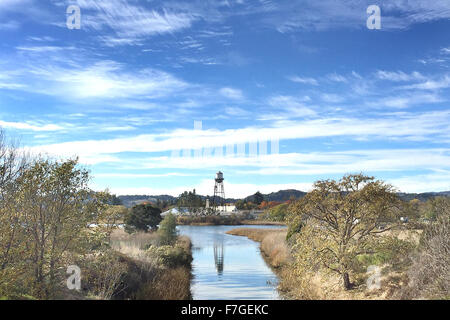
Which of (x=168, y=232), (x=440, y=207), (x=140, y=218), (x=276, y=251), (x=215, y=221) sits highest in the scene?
(x=440, y=207)

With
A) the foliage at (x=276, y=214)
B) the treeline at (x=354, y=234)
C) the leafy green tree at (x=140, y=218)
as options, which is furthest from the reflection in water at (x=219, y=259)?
the foliage at (x=276, y=214)

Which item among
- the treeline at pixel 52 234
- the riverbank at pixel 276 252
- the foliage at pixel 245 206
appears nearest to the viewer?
the treeline at pixel 52 234

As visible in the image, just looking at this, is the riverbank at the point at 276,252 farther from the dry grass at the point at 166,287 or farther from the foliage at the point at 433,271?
the foliage at the point at 433,271

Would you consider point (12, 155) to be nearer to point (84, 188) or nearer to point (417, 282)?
point (84, 188)

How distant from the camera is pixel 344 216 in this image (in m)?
21.3

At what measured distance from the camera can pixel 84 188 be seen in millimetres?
16891

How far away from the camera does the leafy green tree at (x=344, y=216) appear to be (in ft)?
67.6

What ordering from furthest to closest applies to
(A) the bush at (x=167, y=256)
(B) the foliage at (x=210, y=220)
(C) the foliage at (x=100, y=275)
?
(B) the foliage at (x=210, y=220)
(A) the bush at (x=167, y=256)
(C) the foliage at (x=100, y=275)

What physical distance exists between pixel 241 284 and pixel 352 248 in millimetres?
9548

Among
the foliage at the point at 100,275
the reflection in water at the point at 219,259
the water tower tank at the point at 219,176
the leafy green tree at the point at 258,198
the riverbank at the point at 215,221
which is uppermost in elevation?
the water tower tank at the point at 219,176

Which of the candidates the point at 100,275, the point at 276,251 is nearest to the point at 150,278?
the point at 100,275

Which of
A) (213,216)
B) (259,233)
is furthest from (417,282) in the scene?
(213,216)

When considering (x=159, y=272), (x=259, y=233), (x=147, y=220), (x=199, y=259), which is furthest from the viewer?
(x=259, y=233)

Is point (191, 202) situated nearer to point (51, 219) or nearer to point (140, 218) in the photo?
point (140, 218)
